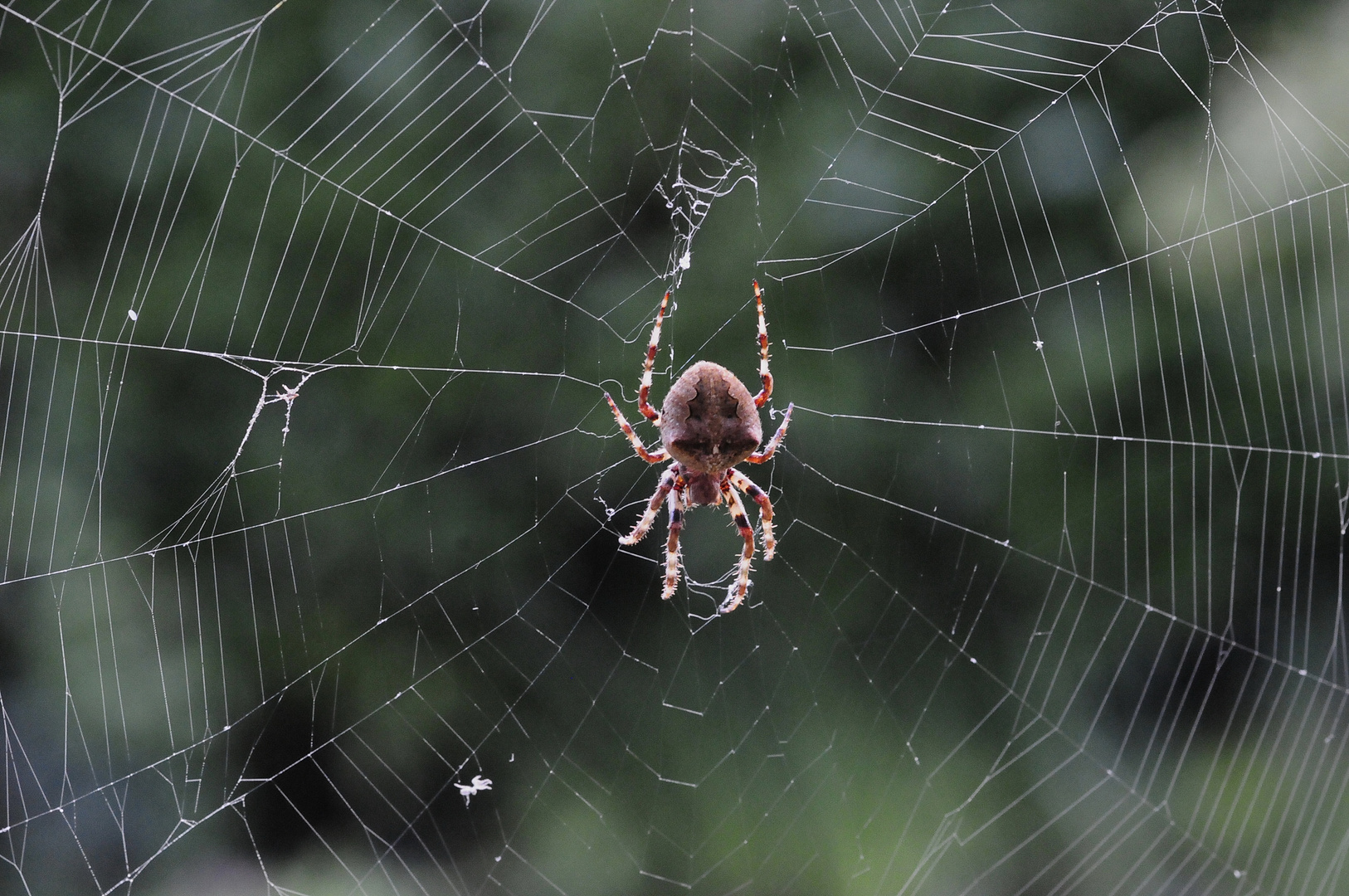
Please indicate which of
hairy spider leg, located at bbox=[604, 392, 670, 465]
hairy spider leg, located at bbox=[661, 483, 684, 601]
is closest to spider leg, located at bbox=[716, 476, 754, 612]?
hairy spider leg, located at bbox=[661, 483, 684, 601]

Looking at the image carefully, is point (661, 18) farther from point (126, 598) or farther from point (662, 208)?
point (126, 598)

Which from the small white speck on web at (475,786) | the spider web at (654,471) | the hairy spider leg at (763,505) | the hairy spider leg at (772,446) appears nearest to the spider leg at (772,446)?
the hairy spider leg at (772,446)

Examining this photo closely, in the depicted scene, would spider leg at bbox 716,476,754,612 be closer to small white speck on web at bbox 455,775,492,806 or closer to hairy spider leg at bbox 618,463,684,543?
hairy spider leg at bbox 618,463,684,543

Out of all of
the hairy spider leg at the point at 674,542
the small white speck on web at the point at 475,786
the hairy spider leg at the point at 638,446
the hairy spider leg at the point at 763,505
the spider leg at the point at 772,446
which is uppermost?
the spider leg at the point at 772,446

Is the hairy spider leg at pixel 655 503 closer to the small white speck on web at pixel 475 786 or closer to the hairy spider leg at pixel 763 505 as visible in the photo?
the hairy spider leg at pixel 763 505

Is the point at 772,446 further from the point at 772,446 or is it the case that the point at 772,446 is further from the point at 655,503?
the point at 655,503

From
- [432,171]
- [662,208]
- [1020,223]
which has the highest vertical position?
[1020,223]

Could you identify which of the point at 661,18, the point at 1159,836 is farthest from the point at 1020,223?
the point at 1159,836

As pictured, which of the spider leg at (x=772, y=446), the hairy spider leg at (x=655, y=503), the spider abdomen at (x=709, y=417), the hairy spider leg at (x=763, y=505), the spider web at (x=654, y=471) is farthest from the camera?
the spider web at (x=654, y=471)
